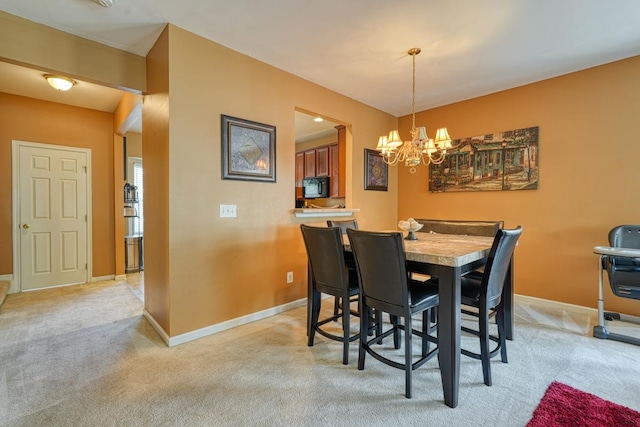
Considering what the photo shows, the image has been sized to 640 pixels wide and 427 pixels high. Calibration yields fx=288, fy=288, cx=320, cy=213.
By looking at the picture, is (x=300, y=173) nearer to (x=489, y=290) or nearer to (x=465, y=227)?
(x=465, y=227)

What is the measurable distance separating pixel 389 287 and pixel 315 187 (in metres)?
4.00

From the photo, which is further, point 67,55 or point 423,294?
point 67,55

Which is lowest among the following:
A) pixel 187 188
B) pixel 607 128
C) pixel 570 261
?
pixel 570 261

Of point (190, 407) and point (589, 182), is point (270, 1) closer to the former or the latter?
point (190, 407)

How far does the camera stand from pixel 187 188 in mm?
2459

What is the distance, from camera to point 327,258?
217cm

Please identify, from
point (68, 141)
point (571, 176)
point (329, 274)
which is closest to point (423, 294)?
point (329, 274)

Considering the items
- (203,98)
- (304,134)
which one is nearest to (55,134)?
(203,98)

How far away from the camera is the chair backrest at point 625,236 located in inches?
103

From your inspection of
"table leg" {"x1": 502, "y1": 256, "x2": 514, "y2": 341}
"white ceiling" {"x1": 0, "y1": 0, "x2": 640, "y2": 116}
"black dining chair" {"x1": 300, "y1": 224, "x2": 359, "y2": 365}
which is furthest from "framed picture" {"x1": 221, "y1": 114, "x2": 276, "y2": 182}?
"table leg" {"x1": 502, "y1": 256, "x2": 514, "y2": 341}

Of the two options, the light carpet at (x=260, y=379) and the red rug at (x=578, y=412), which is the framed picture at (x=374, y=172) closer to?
the light carpet at (x=260, y=379)

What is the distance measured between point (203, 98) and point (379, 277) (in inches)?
83.9

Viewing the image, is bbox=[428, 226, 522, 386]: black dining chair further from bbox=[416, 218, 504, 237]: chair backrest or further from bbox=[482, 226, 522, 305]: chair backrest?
bbox=[416, 218, 504, 237]: chair backrest

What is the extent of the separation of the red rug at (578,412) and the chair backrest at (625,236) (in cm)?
170
